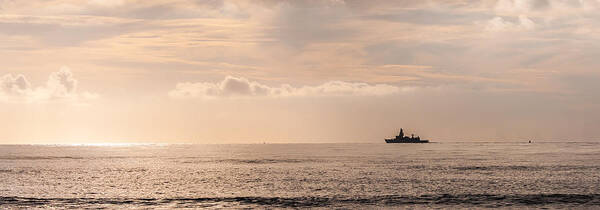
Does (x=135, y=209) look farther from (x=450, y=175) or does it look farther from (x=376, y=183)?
(x=450, y=175)

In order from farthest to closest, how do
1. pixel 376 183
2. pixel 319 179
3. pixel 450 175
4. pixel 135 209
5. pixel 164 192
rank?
pixel 450 175
pixel 319 179
pixel 376 183
pixel 164 192
pixel 135 209

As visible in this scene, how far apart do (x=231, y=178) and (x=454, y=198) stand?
39.5 metres

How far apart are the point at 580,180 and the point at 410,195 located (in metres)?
31.6

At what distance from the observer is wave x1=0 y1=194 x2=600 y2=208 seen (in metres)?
60.8

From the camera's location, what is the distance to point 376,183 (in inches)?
3243

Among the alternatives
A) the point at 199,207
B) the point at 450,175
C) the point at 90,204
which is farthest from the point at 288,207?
the point at 450,175

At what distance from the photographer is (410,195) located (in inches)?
2670

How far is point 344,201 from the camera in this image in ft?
207

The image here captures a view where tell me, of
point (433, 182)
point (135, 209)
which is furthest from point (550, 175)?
point (135, 209)

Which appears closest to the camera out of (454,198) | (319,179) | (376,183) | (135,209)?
(135,209)

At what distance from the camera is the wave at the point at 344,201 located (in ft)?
200

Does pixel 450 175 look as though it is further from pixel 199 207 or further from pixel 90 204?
pixel 90 204

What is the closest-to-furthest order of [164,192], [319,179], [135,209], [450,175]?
1. [135,209]
2. [164,192]
3. [319,179]
4. [450,175]

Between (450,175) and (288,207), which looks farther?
(450,175)
